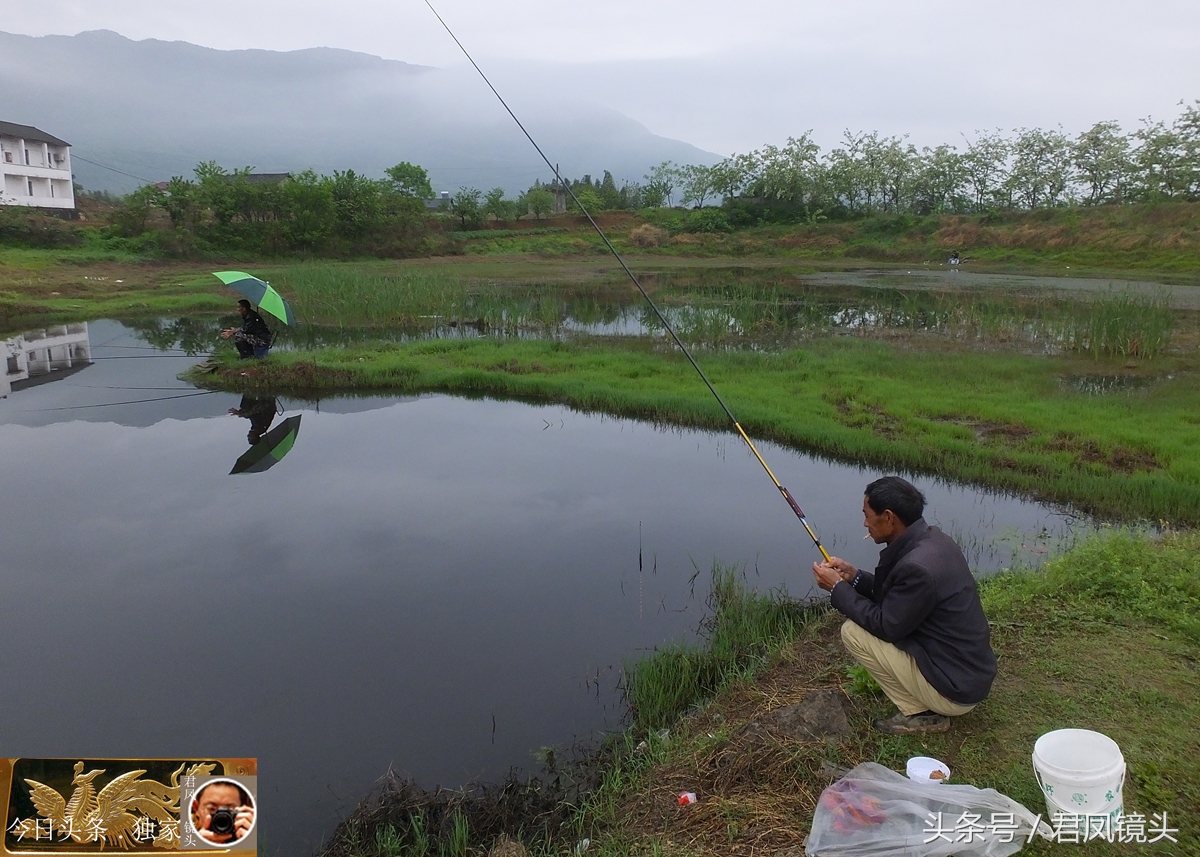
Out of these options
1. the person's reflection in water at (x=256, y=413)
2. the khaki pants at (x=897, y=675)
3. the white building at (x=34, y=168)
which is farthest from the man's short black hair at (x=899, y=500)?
the white building at (x=34, y=168)

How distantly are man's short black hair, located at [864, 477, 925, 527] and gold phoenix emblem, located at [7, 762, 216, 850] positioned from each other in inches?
112

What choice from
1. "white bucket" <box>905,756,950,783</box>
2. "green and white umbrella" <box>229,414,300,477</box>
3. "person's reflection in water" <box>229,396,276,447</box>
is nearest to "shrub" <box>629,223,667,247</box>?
"person's reflection in water" <box>229,396,276,447</box>

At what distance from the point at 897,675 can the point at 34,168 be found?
153ft

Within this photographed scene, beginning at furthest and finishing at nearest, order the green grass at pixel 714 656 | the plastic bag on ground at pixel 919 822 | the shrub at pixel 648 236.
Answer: the shrub at pixel 648 236
the green grass at pixel 714 656
the plastic bag on ground at pixel 919 822

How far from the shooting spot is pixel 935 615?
2926mm

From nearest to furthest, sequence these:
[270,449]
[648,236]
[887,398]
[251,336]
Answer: [270,449] → [887,398] → [251,336] → [648,236]

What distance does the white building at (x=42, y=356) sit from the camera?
1129cm

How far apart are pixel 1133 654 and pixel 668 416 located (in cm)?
609

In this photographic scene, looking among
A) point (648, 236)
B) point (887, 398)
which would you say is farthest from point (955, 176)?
point (887, 398)

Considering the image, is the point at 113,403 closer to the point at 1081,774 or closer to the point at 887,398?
the point at 887,398

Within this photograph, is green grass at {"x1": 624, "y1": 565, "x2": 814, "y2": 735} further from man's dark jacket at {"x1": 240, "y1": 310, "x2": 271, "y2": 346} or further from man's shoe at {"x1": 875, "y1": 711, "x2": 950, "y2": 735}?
man's dark jacket at {"x1": 240, "y1": 310, "x2": 271, "y2": 346}

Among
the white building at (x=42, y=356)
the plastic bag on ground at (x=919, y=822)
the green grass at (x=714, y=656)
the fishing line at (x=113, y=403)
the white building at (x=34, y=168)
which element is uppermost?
the white building at (x=34, y=168)

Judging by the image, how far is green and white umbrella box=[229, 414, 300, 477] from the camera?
755 centimetres

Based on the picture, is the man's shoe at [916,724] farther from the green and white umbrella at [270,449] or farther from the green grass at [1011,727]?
the green and white umbrella at [270,449]
